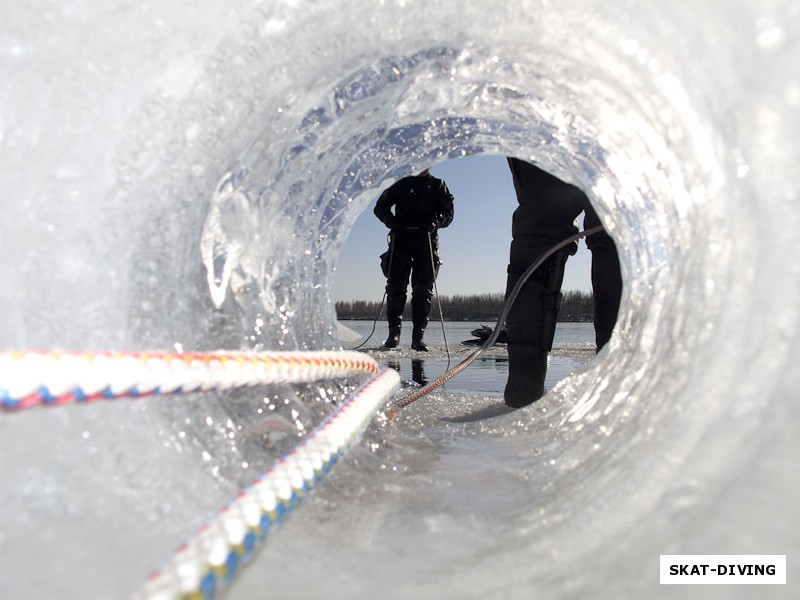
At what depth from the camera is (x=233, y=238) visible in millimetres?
1344

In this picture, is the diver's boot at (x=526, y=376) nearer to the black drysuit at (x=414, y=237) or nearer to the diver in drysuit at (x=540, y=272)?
the diver in drysuit at (x=540, y=272)

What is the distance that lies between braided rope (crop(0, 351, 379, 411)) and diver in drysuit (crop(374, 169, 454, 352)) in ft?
19.0

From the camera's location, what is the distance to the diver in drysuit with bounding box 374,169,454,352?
6.92 metres

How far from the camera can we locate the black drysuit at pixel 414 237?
22.7 feet

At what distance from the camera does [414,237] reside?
7.27 meters

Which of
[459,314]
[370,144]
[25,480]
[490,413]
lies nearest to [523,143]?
[370,144]

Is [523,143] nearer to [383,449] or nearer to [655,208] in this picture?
[655,208]

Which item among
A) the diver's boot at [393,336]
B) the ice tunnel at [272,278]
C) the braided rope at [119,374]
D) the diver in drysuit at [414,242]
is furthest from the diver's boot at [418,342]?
the braided rope at [119,374]

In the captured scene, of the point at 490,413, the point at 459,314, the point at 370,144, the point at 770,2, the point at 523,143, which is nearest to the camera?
the point at 770,2

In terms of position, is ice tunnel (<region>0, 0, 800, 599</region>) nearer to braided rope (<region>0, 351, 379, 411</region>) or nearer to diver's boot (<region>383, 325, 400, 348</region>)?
braided rope (<region>0, 351, 379, 411</region>)

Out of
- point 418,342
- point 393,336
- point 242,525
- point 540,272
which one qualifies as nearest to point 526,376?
point 540,272

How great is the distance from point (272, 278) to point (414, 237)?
5.72 metres

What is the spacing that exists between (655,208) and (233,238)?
0.97 m

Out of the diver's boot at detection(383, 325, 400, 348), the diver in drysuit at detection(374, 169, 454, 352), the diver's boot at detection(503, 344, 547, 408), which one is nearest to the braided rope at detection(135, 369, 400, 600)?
the diver's boot at detection(503, 344, 547, 408)
